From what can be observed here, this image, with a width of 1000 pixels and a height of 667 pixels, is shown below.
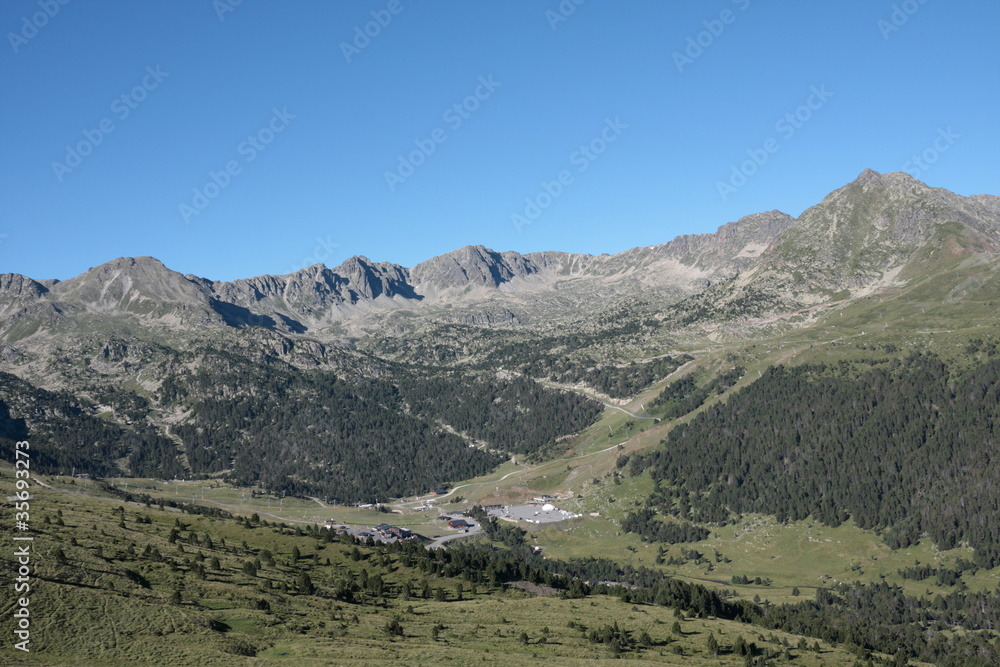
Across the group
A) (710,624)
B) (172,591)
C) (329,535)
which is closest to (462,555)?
(329,535)

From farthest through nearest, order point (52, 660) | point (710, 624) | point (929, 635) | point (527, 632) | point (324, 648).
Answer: point (929, 635) < point (710, 624) < point (527, 632) < point (324, 648) < point (52, 660)

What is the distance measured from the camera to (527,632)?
320 ft

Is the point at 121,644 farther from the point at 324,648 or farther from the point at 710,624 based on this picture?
the point at 710,624

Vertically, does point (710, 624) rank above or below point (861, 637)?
above

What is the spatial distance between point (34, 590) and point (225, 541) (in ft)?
Answer: 241

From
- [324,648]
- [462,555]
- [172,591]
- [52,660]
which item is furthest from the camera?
[462,555]

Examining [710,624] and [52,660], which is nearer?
[52,660]

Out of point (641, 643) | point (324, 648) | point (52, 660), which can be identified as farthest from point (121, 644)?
point (641, 643)

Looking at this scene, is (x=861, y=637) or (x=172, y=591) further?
(x=861, y=637)

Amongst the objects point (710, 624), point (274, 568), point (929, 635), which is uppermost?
point (274, 568)

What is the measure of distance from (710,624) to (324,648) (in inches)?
2923

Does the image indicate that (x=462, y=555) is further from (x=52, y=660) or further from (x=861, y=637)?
(x=52, y=660)

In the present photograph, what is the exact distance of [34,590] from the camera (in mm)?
73750

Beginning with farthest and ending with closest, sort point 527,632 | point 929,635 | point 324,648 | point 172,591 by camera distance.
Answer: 1. point 929,635
2. point 527,632
3. point 172,591
4. point 324,648
